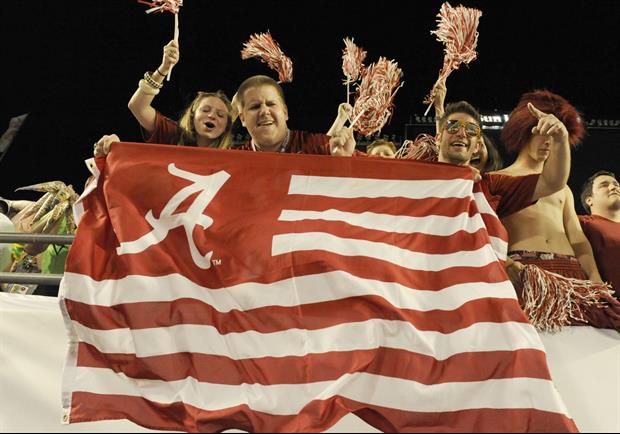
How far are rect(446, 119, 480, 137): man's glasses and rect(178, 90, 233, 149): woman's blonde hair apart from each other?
1.18m

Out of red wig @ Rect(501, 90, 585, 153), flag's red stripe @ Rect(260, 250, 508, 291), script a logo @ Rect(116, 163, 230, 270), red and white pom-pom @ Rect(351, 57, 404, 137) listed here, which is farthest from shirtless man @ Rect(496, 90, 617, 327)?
script a logo @ Rect(116, 163, 230, 270)

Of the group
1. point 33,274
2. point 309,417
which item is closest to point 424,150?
point 309,417

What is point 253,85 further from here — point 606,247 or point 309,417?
point 606,247

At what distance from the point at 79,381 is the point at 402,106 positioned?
8.93 meters

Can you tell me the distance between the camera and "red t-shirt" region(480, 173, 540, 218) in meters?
2.69

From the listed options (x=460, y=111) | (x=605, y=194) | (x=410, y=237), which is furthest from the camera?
(x=605, y=194)

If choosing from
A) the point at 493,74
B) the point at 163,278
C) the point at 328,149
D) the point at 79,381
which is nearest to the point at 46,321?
the point at 79,381

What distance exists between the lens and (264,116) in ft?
9.43

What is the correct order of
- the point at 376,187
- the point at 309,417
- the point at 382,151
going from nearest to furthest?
1. the point at 309,417
2. the point at 376,187
3. the point at 382,151

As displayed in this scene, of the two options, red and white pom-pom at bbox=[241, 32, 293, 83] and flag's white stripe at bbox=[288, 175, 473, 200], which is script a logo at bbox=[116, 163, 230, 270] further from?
red and white pom-pom at bbox=[241, 32, 293, 83]

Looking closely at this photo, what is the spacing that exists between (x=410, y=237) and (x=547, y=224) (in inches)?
32.3

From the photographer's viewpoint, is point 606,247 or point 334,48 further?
point 334,48

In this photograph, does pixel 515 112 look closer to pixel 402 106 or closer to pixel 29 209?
pixel 29 209

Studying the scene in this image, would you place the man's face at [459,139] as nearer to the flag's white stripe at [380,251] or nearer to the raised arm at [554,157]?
the raised arm at [554,157]
